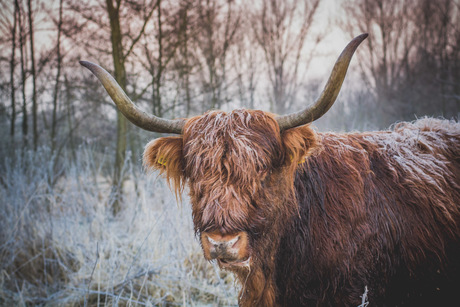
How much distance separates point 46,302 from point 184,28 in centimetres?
643

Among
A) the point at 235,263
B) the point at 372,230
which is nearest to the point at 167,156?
the point at 235,263

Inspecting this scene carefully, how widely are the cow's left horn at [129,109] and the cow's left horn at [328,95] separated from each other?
31.6 inches

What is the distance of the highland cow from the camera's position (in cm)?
179

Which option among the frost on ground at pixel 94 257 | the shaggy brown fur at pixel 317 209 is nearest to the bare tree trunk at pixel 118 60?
the frost on ground at pixel 94 257

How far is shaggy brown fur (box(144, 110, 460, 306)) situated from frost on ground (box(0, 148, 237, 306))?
4.32 ft

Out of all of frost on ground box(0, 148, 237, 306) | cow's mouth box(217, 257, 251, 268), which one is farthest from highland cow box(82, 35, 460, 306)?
frost on ground box(0, 148, 237, 306)

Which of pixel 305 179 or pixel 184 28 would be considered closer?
pixel 305 179

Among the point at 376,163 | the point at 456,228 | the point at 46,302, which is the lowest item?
the point at 46,302

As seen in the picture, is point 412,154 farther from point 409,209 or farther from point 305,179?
point 305,179

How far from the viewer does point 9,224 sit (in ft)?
15.4

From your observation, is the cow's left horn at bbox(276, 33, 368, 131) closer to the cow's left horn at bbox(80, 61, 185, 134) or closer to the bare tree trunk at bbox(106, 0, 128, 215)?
the cow's left horn at bbox(80, 61, 185, 134)

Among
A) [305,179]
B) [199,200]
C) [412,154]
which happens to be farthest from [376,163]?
[199,200]

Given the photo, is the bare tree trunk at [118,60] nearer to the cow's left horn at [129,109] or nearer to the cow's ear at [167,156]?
the cow's ear at [167,156]

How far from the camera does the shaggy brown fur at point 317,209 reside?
183 cm
